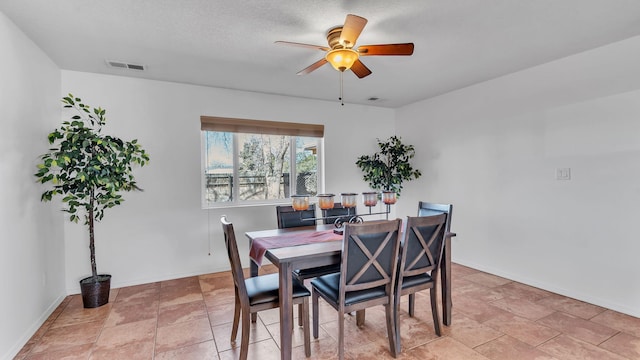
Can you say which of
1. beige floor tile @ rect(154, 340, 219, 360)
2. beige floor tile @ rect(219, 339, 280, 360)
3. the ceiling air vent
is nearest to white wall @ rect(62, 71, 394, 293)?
the ceiling air vent

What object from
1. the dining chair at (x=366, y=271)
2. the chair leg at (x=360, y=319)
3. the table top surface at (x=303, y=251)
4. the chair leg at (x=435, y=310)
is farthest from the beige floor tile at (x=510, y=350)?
the table top surface at (x=303, y=251)

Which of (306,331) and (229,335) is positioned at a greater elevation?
(306,331)

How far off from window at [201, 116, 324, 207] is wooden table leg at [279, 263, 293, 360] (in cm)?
244

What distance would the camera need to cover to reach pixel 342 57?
2.25 meters

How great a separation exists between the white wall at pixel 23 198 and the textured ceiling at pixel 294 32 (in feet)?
0.80

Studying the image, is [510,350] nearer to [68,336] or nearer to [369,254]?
[369,254]

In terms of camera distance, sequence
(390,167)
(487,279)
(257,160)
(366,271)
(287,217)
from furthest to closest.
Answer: (390,167), (257,160), (487,279), (287,217), (366,271)

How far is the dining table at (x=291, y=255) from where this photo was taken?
6.29ft

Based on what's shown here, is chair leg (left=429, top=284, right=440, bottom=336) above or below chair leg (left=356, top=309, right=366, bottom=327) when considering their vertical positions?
above

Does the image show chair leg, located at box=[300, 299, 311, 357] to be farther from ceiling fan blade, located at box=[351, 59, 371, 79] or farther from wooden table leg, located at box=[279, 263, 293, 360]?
ceiling fan blade, located at box=[351, 59, 371, 79]

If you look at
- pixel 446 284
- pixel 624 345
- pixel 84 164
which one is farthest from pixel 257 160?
pixel 624 345

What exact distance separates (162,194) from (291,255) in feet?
7.98

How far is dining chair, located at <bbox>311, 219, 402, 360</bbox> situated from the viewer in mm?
1949

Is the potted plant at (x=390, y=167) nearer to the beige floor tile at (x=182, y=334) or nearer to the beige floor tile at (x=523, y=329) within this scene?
the beige floor tile at (x=523, y=329)
